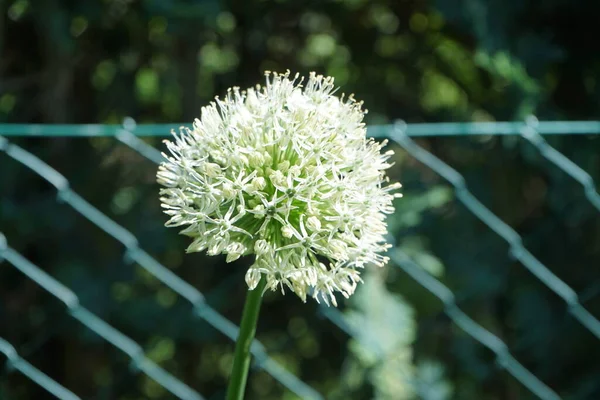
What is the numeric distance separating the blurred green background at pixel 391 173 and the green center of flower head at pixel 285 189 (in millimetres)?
695

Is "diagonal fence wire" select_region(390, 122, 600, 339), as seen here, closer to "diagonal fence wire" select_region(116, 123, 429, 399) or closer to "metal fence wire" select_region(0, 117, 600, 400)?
"metal fence wire" select_region(0, 117, 600, 400)

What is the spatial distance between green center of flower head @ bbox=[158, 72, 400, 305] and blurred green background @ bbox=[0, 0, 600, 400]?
70 centimetres

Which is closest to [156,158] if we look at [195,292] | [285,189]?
[195,292]

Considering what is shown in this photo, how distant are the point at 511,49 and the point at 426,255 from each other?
14.8 inches

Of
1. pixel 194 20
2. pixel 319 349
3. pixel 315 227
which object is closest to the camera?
pixel 315 227

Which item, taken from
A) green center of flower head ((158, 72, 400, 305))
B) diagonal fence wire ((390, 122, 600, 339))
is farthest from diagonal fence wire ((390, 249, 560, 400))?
green center of flower head ((158, 72, 400, 305))

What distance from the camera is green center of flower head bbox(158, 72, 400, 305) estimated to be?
518 mm

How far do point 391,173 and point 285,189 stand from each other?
932mm

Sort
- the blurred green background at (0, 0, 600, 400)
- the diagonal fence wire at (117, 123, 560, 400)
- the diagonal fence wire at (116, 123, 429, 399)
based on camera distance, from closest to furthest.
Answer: the diagonal fence wire at (116, 123, 429, 399)
the diagonal fence wire at (117, 123, 560, 400)
the blurred green background at (0, 0, 600, 400)

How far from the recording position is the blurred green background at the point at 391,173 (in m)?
1.31

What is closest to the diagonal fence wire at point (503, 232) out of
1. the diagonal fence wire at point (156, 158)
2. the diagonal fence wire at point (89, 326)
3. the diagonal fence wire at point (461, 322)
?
the diagonal fence wire at point (461, 322)

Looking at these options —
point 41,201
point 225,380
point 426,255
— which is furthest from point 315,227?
point 225,380

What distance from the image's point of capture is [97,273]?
4.38 ft

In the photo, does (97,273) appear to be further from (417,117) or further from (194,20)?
(417,117)
